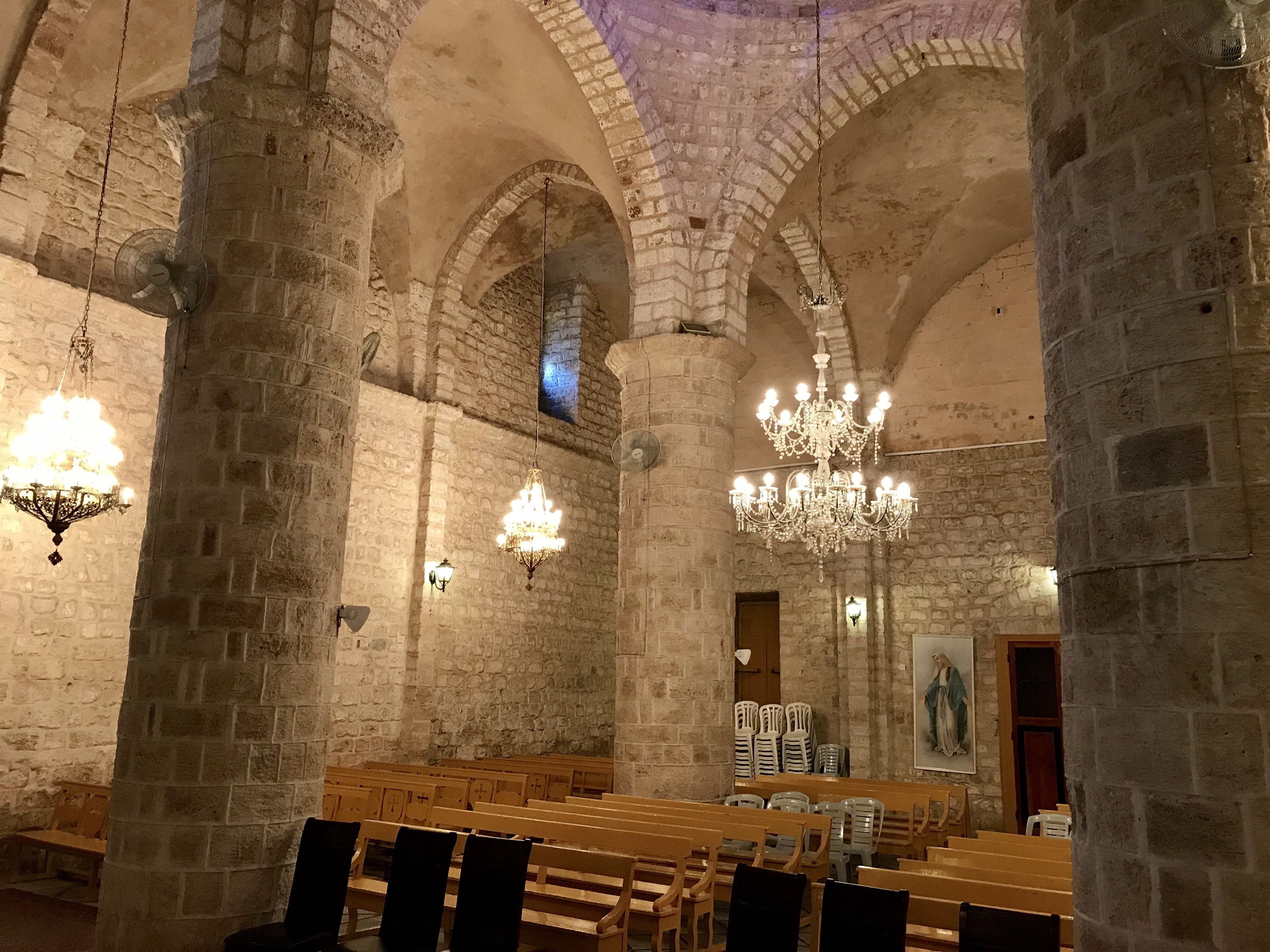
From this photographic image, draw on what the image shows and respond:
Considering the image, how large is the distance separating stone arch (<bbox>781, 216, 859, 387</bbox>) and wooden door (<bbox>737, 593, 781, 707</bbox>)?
3529mm

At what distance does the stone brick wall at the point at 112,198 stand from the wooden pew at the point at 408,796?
5030mm

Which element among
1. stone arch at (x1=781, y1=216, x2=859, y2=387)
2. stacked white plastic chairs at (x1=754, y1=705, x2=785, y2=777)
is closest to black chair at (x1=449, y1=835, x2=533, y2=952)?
stacked white plastic chairs at (x1=754, y1=705, x2=785, y2=777)

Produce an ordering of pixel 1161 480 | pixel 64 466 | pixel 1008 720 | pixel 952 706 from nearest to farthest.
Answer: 1. pixel 1161 480
2. pixel 64 466
3. pixel 1008 720
4. pixel 952 706

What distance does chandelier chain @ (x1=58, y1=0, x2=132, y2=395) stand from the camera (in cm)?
811

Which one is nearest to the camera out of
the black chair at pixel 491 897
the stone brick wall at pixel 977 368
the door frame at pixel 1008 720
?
the black chair at pixel 491 897

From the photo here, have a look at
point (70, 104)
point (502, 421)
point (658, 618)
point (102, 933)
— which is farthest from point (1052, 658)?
point (70, 104)

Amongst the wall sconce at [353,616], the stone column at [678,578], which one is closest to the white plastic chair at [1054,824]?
the stone column at [678,578]

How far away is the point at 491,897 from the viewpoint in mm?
4324

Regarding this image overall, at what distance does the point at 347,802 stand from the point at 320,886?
316 centimetres

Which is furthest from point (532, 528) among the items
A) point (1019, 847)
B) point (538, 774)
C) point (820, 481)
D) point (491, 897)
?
point (491, 897)

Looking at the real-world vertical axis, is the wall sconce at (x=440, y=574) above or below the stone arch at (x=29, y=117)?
below

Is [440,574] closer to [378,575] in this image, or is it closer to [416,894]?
[378,575]

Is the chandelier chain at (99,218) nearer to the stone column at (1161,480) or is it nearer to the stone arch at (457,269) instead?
the stone arch at (457,269)

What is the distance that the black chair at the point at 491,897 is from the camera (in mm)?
4250
